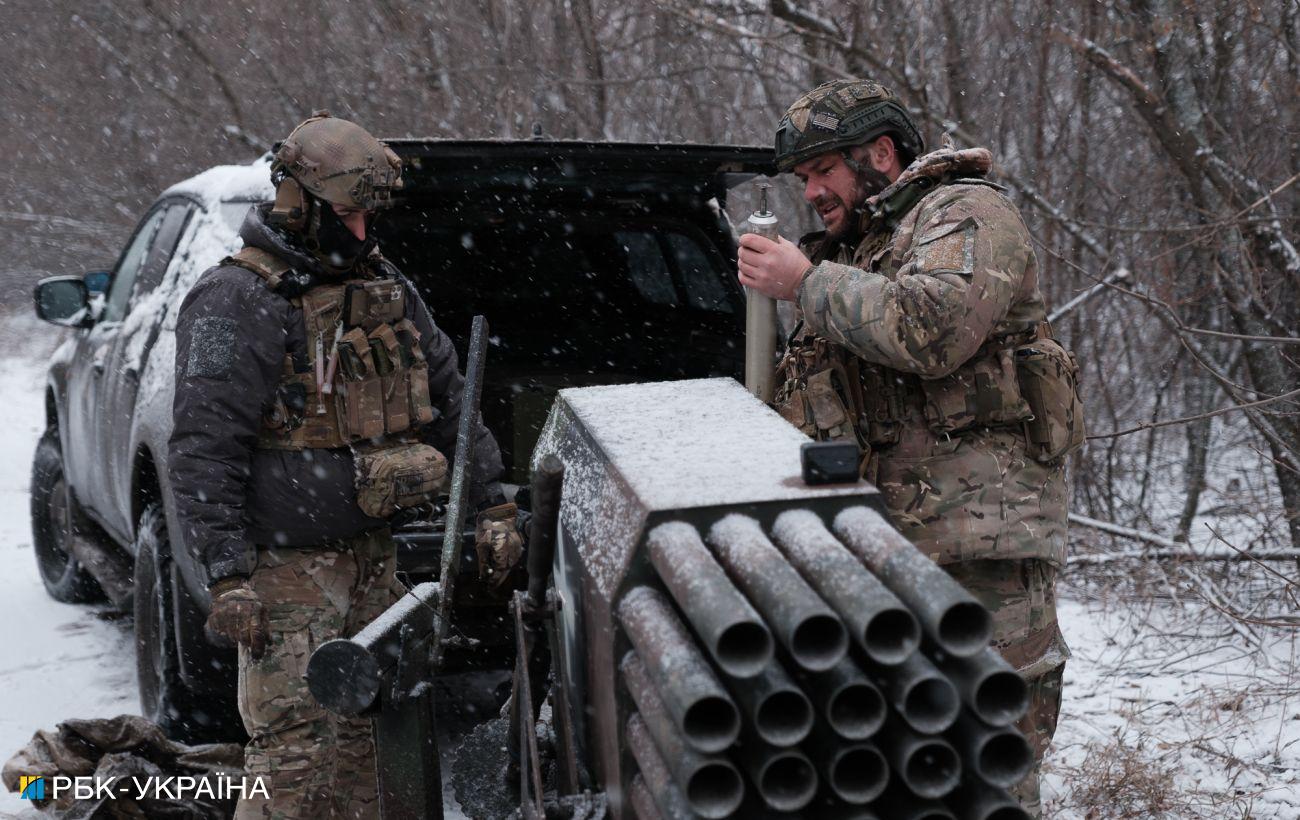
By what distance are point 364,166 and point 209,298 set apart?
1.63 feet

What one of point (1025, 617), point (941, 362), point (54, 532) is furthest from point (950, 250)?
point (54, 532)

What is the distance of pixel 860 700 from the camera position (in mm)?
1672

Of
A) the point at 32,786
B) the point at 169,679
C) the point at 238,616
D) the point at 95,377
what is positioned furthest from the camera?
the point at 95,377

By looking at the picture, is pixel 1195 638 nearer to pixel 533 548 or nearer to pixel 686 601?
pixel 533 548

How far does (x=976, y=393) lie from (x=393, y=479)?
1.42 metres

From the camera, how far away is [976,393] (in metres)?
2.79

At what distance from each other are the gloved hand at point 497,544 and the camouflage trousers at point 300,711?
384 mm

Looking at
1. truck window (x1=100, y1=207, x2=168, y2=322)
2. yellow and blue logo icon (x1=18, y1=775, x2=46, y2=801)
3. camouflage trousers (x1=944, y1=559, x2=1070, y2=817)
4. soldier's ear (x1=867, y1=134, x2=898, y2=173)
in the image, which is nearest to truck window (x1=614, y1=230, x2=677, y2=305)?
truck window (x1=100, y1=207, x2=168, y2=322)

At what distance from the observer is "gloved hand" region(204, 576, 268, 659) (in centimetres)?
293

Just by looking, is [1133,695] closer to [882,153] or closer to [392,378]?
[882,153]

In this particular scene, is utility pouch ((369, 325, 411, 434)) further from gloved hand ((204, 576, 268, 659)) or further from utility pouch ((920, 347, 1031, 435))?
Answer: utility pouch ((920, 347, 1031, 435))

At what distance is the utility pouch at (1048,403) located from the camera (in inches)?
113

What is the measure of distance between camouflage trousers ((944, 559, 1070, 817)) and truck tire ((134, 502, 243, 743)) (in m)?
2.47

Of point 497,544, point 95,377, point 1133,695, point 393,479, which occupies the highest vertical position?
point 393,479
